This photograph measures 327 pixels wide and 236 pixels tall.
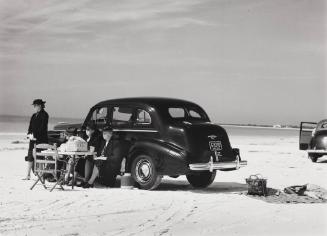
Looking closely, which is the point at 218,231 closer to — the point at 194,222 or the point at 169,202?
Result: the point at 194,222

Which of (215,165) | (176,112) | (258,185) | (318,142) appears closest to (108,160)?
(176,112)

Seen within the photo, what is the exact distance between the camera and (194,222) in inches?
316

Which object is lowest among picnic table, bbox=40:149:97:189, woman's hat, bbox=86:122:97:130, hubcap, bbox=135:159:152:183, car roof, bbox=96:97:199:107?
hubcap, bbox=135:159:152:183

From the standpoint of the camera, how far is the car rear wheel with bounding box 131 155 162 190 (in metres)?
11.1

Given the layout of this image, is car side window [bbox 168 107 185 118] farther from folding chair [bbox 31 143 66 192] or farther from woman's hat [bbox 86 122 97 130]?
folding chair [bbox 31 143 66 192]

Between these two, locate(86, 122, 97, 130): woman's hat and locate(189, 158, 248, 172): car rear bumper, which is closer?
locate(189, 158, 248, 172): car rear bumper

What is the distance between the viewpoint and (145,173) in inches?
444

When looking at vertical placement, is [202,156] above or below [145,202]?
above

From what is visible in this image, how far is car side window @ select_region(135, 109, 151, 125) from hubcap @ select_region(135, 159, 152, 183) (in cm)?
78

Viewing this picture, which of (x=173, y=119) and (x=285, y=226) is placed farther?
(x=173, y=119)

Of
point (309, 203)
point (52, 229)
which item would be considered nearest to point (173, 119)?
point (309, 203)

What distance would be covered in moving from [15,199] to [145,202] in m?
2.13

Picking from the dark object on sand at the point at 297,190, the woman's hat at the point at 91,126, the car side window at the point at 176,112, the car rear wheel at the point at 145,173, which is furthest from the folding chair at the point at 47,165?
the dark object on sand at the point at 297,190

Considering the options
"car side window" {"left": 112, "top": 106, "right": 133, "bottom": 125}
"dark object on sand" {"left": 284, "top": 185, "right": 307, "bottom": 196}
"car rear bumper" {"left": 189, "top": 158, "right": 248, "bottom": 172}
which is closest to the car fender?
"car rear bumper" {"left": 189, "top": 158, "right": 248, "bottom": 172}
